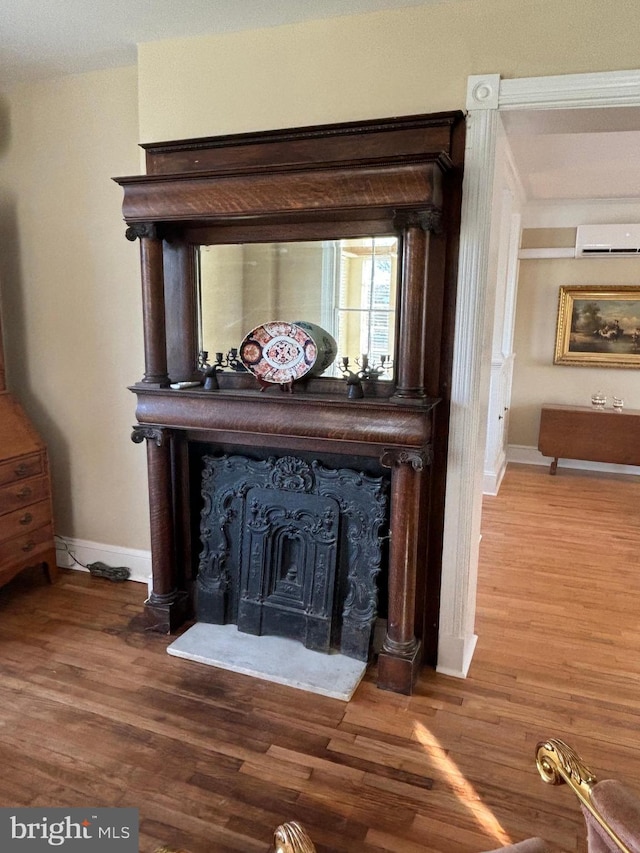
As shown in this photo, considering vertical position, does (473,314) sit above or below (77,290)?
below

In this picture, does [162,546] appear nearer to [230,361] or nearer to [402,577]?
[230,361]

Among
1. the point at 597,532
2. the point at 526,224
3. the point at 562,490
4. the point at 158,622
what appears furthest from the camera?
the point at 526,224

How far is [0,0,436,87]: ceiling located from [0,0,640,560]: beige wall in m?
0.06

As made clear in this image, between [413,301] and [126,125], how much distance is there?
1.76 metres

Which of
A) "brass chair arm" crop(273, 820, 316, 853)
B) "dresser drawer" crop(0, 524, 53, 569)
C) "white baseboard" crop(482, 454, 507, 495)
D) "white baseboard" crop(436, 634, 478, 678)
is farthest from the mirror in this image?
"white baseboard" crop(482, 454, 507, 495)

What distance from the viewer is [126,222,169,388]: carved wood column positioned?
7.79 feet

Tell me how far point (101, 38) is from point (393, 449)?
2.08 m

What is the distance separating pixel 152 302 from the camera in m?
2.42

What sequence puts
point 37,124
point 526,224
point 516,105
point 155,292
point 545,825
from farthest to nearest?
point 526,224 → point 37,124 → point 155,292 → point 516,105 → point 545,825

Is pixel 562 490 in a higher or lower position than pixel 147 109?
lower

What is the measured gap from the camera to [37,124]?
298 cm

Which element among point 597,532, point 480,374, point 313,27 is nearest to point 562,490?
point 597,532

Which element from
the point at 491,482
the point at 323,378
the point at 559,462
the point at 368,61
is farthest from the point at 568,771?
the point at 559,462

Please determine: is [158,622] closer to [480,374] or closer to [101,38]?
[480,374]
